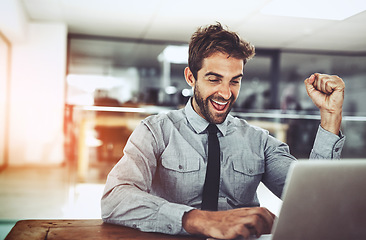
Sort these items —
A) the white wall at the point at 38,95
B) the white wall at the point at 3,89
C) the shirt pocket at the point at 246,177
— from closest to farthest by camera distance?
the shirt pocket at the point at 246,177 → the white wall at the point at 3,89 → the white wall at the point at 38,95

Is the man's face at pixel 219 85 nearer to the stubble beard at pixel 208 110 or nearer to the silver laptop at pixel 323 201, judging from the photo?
the stubble beard at pixel 208 110

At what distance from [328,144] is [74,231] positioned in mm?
833

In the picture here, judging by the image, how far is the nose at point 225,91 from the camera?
48.5 inches

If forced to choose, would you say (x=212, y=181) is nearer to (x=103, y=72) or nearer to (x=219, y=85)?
(x=219, y=85)

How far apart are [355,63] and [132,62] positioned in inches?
205

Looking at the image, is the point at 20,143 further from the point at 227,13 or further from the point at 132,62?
the point at 227,13

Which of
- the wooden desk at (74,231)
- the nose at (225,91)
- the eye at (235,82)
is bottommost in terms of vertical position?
the wooden desk at (74,231)

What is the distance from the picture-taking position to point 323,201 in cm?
56

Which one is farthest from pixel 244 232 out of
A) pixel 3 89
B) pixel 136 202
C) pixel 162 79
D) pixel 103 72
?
pixel 103 72

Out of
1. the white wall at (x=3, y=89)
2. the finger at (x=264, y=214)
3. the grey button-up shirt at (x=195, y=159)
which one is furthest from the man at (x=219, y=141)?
the white wall at (x=3, y=89)

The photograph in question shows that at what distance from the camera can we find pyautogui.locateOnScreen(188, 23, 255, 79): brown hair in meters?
1.24

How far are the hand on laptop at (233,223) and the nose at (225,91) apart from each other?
551mm

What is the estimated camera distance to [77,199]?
3.26 m

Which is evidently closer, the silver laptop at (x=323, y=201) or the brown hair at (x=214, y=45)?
the silver laptop at (x=323, y=201)
